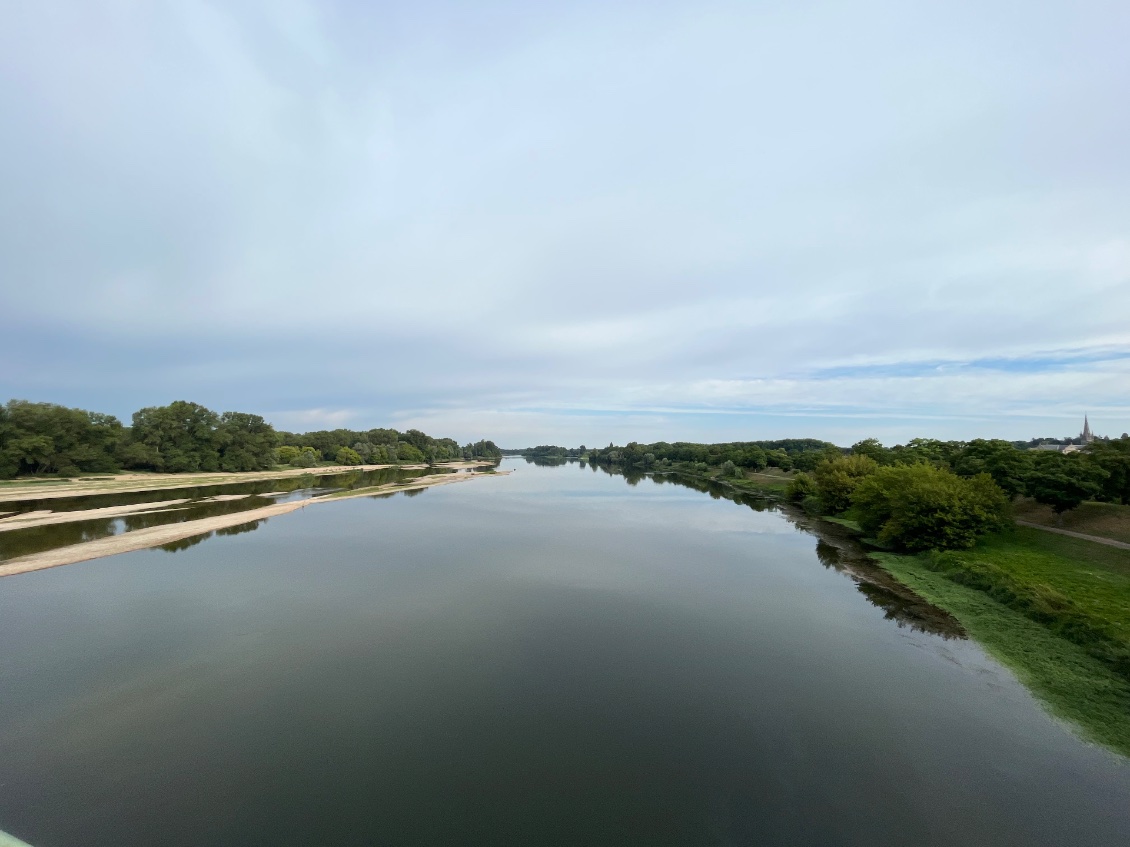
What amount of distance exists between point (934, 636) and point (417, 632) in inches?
618

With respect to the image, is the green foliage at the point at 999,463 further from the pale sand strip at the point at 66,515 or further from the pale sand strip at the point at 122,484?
the pale sand strip at the point at 122,484

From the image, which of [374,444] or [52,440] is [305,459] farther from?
[52,440]

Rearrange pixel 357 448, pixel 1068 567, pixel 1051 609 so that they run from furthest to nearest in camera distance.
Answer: pixel 357 448 → pixel 1068 567 → pixel 1051 609

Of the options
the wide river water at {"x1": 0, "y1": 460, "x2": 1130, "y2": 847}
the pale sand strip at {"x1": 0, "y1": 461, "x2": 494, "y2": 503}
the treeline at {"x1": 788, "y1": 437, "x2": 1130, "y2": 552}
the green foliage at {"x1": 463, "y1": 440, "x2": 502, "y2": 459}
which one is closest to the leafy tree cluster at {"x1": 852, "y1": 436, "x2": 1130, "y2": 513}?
the treeline at {"x1": 788, "y1": 437, "x2": 1130, "y2": 552}

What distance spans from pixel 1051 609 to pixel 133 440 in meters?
86.5

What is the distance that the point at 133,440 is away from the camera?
6256cm

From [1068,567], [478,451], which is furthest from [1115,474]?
[478,451]

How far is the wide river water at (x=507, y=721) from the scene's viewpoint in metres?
6.88

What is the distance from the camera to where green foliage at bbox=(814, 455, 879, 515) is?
124ft

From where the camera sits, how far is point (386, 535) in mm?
28000

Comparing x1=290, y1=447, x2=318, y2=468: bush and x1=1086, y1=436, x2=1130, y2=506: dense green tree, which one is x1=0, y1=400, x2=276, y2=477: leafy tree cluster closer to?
x1=290, y1=447, x2=318, y2=468: bush

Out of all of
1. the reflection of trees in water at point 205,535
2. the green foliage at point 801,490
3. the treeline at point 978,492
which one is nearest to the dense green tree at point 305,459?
the reflection of trees in water at point 205,535

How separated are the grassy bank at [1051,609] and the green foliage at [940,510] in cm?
89

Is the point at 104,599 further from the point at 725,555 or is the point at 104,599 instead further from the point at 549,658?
the point at 725,555
